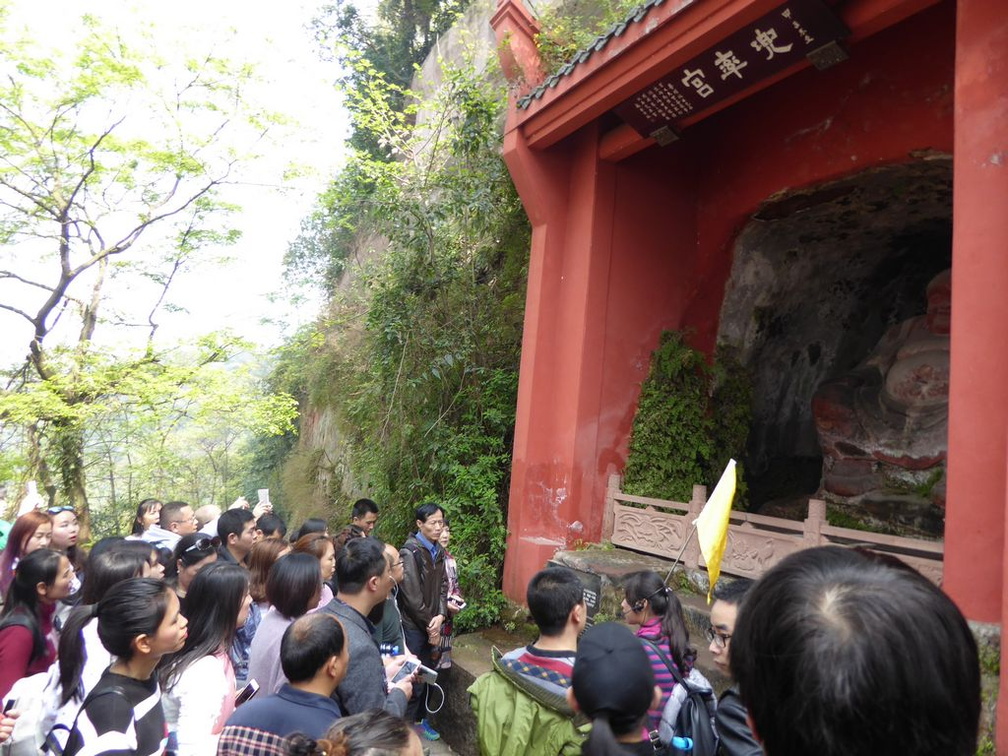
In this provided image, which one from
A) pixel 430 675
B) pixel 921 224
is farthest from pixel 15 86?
Result: pixel 921 224

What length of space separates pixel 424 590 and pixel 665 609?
2214 mm

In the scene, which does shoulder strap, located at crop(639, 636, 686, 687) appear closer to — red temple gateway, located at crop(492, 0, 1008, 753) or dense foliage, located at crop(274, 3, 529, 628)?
red temple gateway, located at crop(492, 0, 1008, 753)

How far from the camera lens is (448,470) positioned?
7.15 metres

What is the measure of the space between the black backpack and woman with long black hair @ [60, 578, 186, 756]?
171cm

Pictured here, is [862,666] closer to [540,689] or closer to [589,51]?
[540,689]

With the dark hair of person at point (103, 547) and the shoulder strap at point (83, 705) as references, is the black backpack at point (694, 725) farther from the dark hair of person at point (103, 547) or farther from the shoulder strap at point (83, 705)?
the dark hair of person at point (103, 547)

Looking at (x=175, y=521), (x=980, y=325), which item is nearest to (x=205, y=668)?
(x=175, y=521)

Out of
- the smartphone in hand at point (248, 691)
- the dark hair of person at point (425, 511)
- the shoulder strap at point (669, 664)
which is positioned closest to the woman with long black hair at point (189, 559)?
the smartphone in hand at point (248, 691)

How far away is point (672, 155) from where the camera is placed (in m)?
6.97

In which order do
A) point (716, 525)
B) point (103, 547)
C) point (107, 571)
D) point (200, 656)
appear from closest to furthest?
point (200, 656), point (107, 571), point (716, 525), point (103, 547)

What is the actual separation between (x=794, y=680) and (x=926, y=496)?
7467 millimetres

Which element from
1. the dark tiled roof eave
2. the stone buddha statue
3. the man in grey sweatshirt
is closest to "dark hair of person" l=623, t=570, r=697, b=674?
the man in grey sweatshirt

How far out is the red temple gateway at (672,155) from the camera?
15.1ft

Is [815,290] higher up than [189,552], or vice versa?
[815,290]
